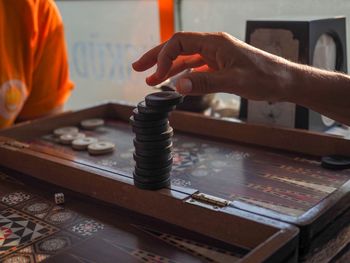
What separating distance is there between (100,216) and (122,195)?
55 millimetres

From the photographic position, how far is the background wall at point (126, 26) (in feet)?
4.87

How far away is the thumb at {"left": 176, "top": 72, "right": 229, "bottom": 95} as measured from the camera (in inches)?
32.7

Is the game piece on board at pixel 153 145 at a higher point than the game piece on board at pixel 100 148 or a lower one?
higher

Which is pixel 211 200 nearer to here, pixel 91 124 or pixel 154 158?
pixel 154 158

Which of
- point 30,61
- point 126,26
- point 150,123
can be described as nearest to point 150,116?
point 150,123

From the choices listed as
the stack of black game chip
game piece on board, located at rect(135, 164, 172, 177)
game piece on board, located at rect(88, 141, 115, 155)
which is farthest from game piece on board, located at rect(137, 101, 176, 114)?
game piece on board, located at rect(88, 141, 115, 155)

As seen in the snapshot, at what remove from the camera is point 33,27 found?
148cm

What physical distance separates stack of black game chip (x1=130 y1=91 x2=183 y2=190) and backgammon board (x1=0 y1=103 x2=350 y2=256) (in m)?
0.03

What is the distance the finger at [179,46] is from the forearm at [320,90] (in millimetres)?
183

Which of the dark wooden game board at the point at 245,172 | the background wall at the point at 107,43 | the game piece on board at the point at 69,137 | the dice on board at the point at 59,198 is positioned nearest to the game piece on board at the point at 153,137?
the dark wooden game board at the point at 245,172

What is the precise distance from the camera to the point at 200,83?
835mm

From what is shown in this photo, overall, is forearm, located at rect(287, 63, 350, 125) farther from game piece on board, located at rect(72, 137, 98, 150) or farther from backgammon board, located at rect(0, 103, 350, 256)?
game piece on board, located at rect(72, 137, 98, 150)

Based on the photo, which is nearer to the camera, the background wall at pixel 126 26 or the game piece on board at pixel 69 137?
the game piece on board at pixel 69 137

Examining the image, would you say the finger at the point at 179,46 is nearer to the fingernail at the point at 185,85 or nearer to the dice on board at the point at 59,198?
the fingernail at the point at 185,85
